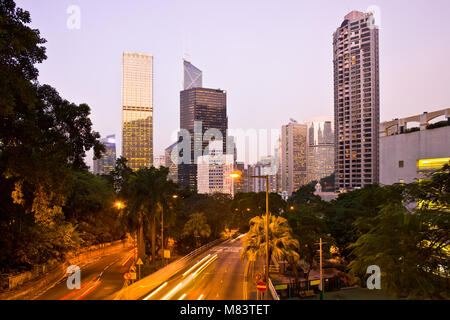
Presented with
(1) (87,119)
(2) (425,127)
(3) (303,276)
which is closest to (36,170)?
(1) (87,119)

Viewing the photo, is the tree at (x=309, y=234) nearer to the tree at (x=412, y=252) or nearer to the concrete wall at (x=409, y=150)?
the concrete wall at (x=409, y=150)

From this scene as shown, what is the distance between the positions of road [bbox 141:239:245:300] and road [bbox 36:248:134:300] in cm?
472

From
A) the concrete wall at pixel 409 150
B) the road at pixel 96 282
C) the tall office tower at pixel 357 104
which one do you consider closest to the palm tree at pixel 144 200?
the road at pixel 96 282

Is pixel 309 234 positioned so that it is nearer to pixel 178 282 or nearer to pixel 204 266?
pixel 204 266

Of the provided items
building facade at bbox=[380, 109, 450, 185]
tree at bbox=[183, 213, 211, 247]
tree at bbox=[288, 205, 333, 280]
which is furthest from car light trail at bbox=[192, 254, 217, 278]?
building facade at bbox=[380, 109, 450, 185]

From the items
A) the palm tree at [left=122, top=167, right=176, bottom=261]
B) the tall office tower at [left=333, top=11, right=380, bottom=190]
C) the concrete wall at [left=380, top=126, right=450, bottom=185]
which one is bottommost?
the palm tree at [left=122, top=167, right=176, bottom=261]

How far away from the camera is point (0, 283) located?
82.5ft

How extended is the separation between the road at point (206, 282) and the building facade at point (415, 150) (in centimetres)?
2733

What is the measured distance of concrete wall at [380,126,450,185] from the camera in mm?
45375

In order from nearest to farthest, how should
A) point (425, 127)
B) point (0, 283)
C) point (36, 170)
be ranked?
point (36, 170) → point (0, 283) → point (425, 127)

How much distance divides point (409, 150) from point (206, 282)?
123 feet

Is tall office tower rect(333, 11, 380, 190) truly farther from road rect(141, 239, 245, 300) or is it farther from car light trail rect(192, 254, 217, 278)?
road rect(141, 239, 245, 300)

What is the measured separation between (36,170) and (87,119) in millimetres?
8074
